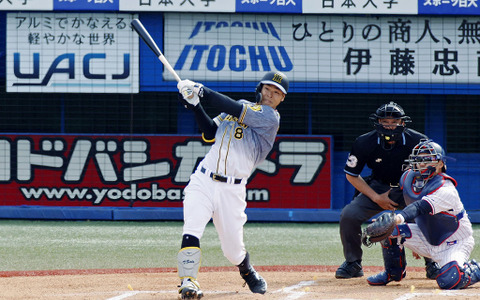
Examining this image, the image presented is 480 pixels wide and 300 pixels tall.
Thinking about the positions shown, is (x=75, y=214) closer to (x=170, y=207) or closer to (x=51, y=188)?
(x=51, y=188)

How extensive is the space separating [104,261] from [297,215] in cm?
368

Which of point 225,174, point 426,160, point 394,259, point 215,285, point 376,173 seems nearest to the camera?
point 225,174

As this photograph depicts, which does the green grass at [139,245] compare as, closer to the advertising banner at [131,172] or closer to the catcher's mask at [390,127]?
the advertising banner at [131,172]

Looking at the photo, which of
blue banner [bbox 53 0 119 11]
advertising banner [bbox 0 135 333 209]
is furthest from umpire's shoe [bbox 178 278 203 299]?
blue banner [bbox 53 0 119 11]

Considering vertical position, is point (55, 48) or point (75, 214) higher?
point (55, 48)

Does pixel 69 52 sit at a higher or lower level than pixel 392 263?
higher

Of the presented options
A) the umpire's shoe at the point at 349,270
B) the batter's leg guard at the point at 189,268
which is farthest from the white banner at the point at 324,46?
the batter's leg guard at the point at 189,268

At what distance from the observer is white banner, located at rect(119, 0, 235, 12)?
10.2m

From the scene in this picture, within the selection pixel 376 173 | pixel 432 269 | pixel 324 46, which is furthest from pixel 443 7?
pixel 432 269

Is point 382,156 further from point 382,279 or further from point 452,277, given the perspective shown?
point 452,277

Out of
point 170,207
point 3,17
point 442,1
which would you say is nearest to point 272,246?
point 170,207

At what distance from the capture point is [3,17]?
35.1 feet

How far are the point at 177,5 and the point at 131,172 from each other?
2.27m

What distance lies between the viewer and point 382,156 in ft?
21.0
